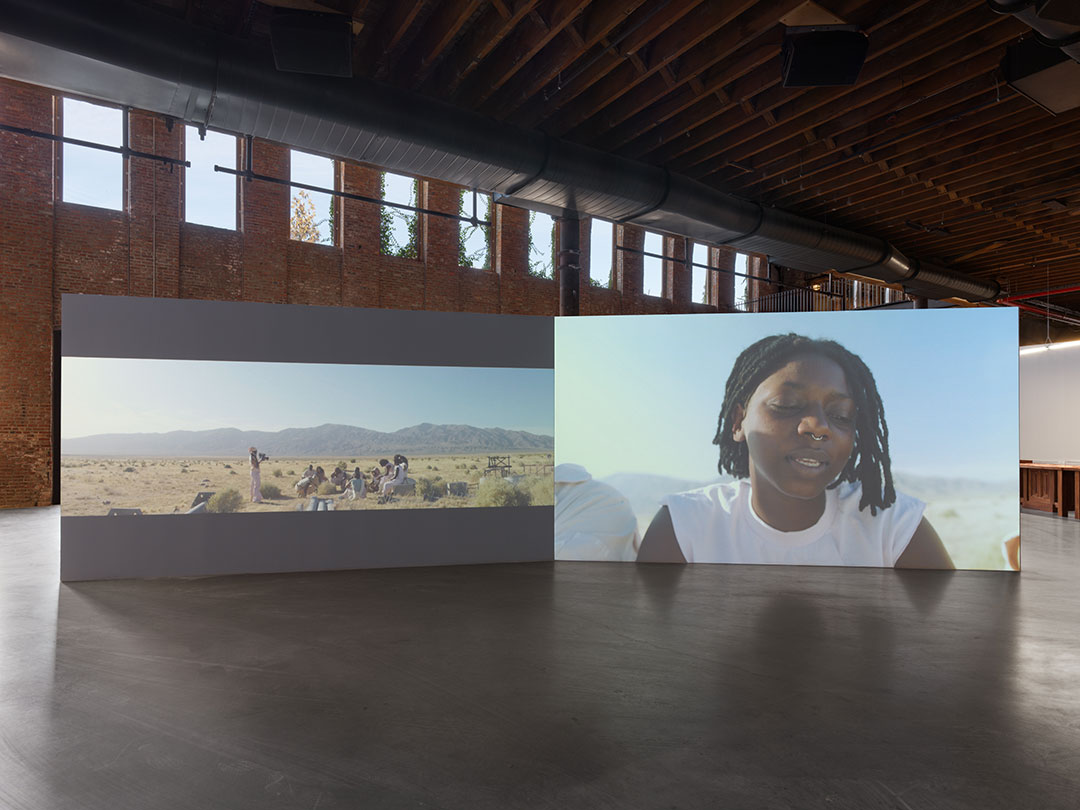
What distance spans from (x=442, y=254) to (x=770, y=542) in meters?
10.3

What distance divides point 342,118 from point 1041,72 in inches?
216

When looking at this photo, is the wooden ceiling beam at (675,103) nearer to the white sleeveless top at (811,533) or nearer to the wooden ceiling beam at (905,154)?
the wooden ceiling beam at (905,154)

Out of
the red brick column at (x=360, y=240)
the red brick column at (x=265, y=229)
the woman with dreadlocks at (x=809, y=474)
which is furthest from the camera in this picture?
the red brick column at (x=360, y=240)

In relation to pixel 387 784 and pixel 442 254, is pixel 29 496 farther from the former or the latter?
pixel 387 784

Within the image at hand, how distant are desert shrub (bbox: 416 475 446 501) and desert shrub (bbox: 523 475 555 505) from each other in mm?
924

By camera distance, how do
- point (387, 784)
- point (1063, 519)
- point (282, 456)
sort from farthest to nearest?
point (1063, 519), point (282, 456), point (387, 784)

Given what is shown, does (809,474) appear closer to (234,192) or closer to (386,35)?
(386,35)

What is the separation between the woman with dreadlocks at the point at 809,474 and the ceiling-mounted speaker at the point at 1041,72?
2.73m

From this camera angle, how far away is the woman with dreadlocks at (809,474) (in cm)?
731

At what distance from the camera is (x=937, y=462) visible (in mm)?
7293

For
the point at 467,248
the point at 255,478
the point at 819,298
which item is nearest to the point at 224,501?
the point at 255,478

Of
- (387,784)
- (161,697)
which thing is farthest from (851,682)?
(161,697)

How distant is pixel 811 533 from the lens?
24.2 ft

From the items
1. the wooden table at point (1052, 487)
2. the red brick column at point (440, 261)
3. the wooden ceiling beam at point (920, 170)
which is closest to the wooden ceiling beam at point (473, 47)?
the wooden ceiling beam at point (920, 170)
